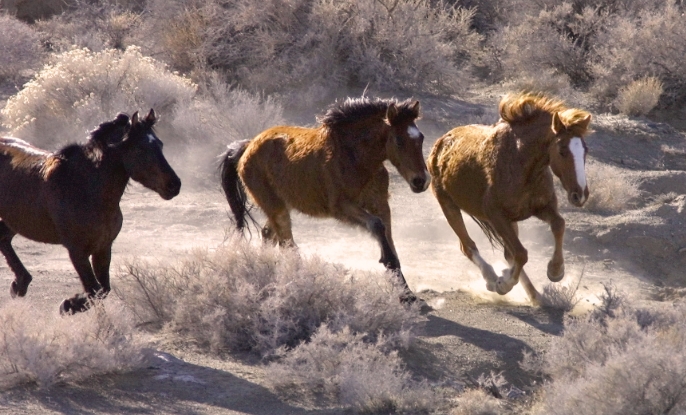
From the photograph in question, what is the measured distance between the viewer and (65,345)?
6.56m

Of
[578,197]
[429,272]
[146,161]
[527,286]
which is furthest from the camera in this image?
[429,272]

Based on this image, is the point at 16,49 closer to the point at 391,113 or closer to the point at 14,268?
the point at 14,268

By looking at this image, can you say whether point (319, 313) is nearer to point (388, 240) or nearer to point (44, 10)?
point (388, 240)

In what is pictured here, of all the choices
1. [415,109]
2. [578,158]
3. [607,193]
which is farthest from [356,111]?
[607,193]

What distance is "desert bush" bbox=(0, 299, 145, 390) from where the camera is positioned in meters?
6.36

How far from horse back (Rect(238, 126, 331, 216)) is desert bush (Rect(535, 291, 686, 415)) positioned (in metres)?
3.08

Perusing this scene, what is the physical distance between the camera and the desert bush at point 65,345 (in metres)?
6.36

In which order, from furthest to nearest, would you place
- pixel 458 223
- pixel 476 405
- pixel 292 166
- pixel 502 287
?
pixel 458 223 < pixel 292 166 < pixel 502 287 < pixel 476 405

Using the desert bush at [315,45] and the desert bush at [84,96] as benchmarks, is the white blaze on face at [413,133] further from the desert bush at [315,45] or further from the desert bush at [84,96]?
the desert bush at [315,45]

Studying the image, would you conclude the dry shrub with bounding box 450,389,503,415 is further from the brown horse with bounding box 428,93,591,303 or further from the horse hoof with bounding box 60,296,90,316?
the horse hoof with bounding box 60,296,90,316

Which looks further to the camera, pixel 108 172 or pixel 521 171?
pixel 521 171

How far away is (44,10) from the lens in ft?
91.0

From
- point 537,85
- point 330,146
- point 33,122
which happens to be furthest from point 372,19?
point 330,146

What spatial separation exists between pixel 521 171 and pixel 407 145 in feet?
3.54
